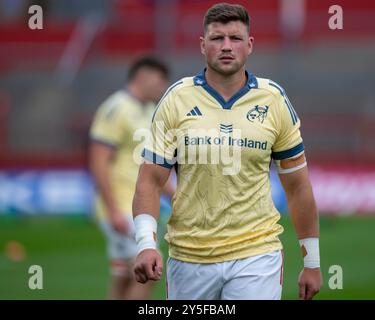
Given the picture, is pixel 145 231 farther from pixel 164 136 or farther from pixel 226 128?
pixel 226 128

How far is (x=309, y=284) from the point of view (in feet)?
21.8

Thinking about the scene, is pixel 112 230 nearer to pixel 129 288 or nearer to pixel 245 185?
pixel 129 288

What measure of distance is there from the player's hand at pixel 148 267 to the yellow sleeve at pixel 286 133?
1.07m

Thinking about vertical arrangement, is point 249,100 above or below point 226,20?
below

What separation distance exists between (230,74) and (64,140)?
53.0ft

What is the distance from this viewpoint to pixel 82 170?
65.3 feet

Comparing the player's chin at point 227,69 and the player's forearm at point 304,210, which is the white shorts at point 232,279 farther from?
the player's chin at point 227,69

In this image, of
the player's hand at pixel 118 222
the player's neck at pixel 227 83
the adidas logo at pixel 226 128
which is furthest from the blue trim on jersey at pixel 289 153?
the player's hand at pixel 118 222

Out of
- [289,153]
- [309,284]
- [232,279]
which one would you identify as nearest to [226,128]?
[289,153]

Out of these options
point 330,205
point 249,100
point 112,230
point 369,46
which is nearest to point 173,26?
point 369,46

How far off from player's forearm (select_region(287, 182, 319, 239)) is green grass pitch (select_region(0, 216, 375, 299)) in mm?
4577

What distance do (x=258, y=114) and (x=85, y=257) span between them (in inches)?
360

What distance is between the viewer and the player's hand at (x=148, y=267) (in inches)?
241

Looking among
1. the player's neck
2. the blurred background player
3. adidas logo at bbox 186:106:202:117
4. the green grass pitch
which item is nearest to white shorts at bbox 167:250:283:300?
adidas logo at bbox 186:106:202:117
